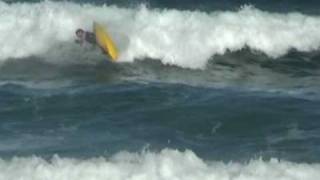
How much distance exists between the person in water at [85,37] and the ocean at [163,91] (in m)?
0.18

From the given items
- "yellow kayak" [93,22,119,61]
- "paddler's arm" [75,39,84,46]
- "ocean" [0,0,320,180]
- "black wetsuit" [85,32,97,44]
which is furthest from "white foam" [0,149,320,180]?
"paddler's arm" [75,39,84,46]

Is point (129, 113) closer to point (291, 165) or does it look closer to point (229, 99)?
point (229, 99)

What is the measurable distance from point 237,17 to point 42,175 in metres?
10.2

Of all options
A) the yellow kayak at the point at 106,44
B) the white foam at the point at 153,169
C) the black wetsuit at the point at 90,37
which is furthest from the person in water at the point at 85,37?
the white foam at the point at 153,169

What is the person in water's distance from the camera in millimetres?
20480

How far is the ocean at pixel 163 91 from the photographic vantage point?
13.8m

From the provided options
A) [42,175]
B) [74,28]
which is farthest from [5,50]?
[42,175]

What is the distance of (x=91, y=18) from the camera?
2291 centimetres

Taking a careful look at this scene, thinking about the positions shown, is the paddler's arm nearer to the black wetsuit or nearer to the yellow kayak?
the black wetsuit

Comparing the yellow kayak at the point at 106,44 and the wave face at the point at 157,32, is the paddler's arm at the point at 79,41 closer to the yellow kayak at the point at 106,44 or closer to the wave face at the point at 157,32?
the wave face at the point at 157,32

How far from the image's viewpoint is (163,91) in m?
17.7

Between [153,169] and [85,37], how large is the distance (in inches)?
316

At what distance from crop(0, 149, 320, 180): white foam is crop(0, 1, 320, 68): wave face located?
635 centimetres

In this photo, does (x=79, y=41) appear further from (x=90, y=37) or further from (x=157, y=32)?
(x=157, y=32)
